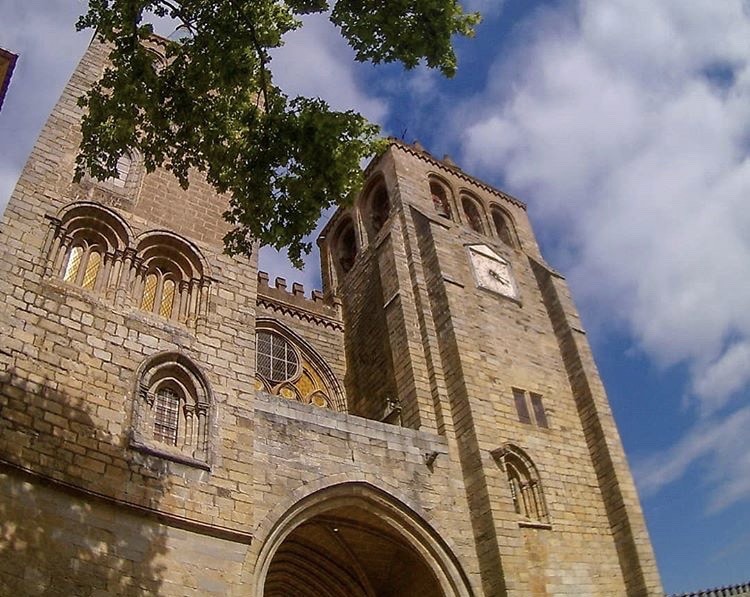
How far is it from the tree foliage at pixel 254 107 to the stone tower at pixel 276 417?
2.36m

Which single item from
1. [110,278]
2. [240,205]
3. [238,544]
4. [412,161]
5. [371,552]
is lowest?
[238,544]

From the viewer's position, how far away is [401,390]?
1319 cm

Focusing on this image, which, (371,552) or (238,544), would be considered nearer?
(238,544)

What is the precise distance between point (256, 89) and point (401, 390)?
23.0ft

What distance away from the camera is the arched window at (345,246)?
65.0 feet

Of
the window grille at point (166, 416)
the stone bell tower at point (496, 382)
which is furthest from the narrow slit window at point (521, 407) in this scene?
the window grille at point (166, 416)

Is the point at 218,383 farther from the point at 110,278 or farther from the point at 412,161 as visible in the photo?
the point at 412,161

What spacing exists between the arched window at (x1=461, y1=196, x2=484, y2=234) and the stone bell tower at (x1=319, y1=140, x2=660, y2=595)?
0.27ft

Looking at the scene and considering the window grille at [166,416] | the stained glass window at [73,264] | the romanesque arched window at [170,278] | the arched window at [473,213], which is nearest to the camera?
the window grille at [166,416]

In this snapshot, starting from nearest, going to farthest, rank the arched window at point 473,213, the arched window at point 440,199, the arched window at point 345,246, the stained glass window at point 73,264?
1. the stained glass window at point 73,264
2. the arched window at point 440,199
3. the arched window at point 473,213
4. the arched window at point 345,246

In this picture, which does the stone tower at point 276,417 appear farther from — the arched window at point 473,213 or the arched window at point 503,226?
the arched window at point 503,226

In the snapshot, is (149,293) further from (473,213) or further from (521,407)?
(473,213)

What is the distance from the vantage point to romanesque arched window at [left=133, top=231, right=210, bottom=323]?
33.2 ft

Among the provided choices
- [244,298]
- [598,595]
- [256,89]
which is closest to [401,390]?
[244,298]
